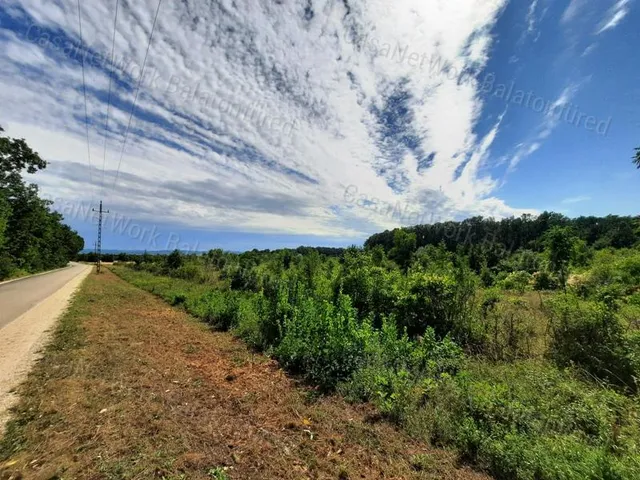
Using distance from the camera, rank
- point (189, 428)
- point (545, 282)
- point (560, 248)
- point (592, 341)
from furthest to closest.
Answer: point (545, 282)
point (560, 248)
point (592, 341)
point (189, 428)

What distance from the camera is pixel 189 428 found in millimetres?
3869

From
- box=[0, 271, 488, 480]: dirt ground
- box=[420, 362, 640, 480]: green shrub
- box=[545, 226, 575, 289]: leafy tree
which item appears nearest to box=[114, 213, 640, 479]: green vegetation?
box=[420, 362, 640, 480]: green shrub

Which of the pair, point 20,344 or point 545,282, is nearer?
point 20,344

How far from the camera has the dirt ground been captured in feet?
10.3

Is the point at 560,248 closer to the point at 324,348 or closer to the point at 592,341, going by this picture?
the point at 592,341

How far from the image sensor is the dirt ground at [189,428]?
10.3ft

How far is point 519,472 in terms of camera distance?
117 inches

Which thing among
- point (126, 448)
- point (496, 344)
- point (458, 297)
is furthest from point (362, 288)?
point (126, 448)

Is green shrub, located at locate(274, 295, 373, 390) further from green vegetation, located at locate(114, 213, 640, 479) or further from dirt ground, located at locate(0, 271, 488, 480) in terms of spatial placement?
dirt ground, located at locate(0, 271, 488, 480)

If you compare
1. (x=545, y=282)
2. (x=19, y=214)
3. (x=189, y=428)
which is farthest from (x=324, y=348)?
(x=19, y=214)

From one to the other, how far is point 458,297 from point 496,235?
3680 inches

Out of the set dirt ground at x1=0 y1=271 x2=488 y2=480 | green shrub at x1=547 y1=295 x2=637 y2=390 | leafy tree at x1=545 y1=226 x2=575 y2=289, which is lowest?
dirt ground at x1=0 y1=271 x2=488 y2=480

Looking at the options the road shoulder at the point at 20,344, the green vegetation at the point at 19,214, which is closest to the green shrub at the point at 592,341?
the road shoulder at the point at 20,344

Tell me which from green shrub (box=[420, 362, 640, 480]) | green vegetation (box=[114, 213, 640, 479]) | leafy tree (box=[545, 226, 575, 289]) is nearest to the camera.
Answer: green shrub (box=[420, 362, 640, 480])
